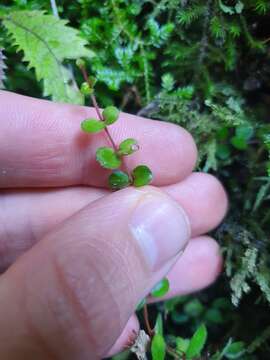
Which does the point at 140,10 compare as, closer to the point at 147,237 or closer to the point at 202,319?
the point at 147,237

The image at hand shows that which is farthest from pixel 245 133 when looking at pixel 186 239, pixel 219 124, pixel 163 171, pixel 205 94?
pixel 186 239

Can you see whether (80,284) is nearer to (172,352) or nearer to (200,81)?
(172,352)

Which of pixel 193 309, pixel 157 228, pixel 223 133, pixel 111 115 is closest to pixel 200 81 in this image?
pixel 223 133

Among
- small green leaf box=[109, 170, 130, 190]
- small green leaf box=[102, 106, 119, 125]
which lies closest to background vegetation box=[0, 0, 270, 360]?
small green leaf box=[102, 106, 119, 125]

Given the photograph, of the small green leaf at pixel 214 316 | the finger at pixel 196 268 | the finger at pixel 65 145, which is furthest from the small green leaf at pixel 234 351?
the finger at pixel 65 145

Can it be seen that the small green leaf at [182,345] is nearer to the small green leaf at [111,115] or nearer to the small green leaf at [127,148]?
the small green leaf at [127,148]
